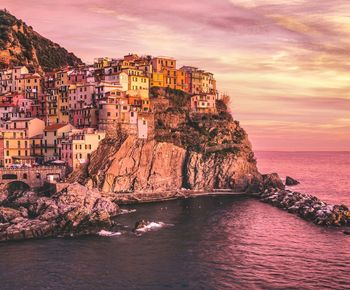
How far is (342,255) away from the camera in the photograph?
63.2 meters

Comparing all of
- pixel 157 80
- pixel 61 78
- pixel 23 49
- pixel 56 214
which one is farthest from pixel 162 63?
pixel 56 214

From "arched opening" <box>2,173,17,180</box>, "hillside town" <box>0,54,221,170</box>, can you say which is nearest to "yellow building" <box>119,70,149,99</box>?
"hillside town" <box>0,54,221,170</box>

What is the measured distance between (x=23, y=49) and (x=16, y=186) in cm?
7643

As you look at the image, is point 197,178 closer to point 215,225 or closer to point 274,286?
point 215,225

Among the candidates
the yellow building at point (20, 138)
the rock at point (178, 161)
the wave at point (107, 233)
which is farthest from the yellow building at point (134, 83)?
the wave at point (107, 233)

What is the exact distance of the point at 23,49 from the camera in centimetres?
15438

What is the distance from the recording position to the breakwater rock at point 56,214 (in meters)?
71.7

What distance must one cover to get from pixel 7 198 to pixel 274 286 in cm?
5527

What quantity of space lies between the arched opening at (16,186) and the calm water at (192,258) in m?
21.7

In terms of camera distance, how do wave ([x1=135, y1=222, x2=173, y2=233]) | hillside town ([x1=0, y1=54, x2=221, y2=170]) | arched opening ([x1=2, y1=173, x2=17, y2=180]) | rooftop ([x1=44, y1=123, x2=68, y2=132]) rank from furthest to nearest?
rooftop ([x1=44, y1=123, x2=68, y2=132]), hillside town ([x1=0, y1=54, x2=221, y2=170]), arched opening ([x1=2, y1=173, x2=17, y2=180]), wave ([x1=135, y1=222, x2=173, y2=233])

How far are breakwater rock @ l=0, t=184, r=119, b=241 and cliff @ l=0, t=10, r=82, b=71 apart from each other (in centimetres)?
7361

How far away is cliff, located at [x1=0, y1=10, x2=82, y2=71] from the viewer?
148125 millimetres

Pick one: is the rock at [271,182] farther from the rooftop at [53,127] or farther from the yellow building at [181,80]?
the rooftop at [53,127]

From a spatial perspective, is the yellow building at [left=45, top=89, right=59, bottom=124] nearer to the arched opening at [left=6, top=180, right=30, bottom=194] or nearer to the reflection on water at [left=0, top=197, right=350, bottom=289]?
the arched opening at [left=6, top=180, right=30, bottom=194]
